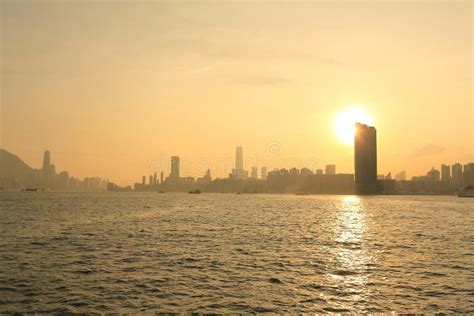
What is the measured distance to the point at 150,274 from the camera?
41062mm

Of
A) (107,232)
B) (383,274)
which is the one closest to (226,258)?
(383,274)

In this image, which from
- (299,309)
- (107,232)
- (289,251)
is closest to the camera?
(299,309)

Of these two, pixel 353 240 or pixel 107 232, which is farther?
pixel 107 232

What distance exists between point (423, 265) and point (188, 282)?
27080 millimetres

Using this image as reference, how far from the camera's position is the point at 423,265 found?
4750 centimetres

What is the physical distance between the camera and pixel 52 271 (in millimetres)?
41750

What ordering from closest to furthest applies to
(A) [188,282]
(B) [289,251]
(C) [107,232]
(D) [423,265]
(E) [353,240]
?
1. (A) [188,282]
2. (D) [423,265]
3. (B) [289,251]
4. (E) [353,240]
5. (C) [107,232]

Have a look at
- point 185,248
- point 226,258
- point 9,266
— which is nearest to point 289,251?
point 226,258

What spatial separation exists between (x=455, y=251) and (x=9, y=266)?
56.1 m

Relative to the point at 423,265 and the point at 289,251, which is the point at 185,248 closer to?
the point at 289,251

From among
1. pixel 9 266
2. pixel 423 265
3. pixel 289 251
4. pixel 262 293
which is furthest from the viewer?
pixel 289 251

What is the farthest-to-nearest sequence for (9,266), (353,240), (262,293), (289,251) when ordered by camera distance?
(353,240), (289,251), (9,266), (262,293)

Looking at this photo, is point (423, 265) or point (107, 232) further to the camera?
point (107, 232)

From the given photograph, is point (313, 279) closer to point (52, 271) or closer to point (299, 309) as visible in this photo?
point (299, 309)
